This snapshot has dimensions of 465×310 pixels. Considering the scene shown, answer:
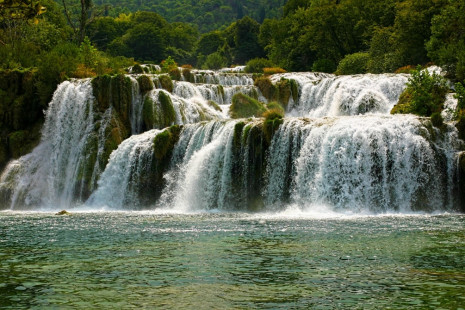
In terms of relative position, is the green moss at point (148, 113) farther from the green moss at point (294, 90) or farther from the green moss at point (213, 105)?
the green moss at point (294, 90)

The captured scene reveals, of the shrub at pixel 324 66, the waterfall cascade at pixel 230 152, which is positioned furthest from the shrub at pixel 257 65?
the waterfall cascade at pixel 230 152

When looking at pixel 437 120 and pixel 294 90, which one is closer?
pixel 437 120

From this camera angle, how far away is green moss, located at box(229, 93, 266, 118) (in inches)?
1471

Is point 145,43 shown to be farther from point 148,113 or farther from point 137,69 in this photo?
point 148,113

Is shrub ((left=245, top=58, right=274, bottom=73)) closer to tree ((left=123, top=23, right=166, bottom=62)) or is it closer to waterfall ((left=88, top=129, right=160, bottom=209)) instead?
waterfall ((left=88, top=129, right=160, bottom=209))

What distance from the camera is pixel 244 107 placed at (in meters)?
37.8

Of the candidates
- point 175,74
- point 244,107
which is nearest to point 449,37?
point 244,107

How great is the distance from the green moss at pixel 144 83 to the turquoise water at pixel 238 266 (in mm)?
17106

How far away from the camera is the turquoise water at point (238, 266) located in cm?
971

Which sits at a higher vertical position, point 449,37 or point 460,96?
point 449,37

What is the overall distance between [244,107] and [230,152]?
898cm

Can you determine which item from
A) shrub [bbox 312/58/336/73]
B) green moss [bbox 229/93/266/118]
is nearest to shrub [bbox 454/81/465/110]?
green moss [bbox 229/93/266/118]

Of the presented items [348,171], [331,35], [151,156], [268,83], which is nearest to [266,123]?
[348,171]

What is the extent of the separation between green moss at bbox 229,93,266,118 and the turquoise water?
17.4 m
